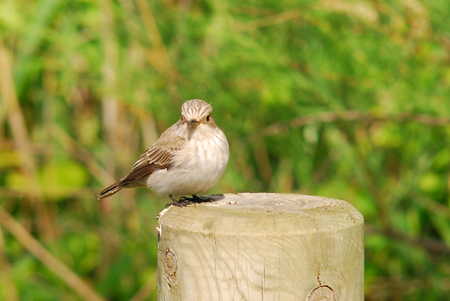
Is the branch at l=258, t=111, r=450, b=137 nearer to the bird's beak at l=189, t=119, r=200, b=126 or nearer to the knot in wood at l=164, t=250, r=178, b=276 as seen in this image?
the bird's beak at l=189, t=119, r=200, b=126

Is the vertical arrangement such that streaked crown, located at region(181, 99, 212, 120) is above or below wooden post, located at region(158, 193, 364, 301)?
above

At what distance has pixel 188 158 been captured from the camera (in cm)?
379

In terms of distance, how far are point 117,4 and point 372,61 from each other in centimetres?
222

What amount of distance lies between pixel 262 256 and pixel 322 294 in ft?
0.80

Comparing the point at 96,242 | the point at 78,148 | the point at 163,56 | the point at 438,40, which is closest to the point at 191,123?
the point at 163,56

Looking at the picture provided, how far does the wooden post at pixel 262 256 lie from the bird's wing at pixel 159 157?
149cm

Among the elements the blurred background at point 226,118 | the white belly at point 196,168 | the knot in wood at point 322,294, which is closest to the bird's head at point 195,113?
the white belly at point 196,168

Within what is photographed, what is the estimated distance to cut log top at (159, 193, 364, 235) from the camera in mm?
2229

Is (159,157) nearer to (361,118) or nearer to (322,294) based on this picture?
(361,118)

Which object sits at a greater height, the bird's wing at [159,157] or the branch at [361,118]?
the branch at [361,118]

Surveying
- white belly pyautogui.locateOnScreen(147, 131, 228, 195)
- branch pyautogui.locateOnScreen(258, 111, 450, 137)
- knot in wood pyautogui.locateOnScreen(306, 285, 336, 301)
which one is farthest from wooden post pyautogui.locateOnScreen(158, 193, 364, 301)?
branch pyautogui.locateOnScreen(258, 111, 450, 137)

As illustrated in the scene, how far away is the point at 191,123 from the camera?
3.82 meters

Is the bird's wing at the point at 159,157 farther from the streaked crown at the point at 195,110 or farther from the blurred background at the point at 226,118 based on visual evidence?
the blurred background at the point at 226,118

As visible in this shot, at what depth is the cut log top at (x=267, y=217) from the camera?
7.31 ft
